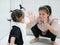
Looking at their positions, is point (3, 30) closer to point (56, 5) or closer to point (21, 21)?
point (21, 21)

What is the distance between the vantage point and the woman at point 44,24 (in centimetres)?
140

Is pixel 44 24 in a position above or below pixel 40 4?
below

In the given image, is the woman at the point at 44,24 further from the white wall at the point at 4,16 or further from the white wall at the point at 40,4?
the white wall at the point at 40,4

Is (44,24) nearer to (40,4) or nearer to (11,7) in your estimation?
(11,7)

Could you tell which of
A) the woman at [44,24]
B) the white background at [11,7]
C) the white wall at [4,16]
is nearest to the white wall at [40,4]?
the white background at [11,7]

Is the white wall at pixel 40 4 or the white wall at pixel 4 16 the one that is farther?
the white wall at pixel 40 4

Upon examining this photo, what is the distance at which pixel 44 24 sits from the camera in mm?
1446

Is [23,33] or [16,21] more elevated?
[16,21]

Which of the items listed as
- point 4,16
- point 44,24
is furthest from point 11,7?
point 44,24

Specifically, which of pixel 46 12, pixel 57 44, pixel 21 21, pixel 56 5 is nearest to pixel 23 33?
pixel 21 21

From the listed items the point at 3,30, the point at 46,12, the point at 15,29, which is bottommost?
the point at 3,30

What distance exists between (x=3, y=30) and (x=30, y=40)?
35 cm

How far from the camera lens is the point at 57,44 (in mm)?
1506

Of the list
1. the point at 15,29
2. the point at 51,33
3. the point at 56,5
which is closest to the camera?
the point at 15,29
